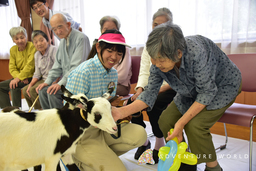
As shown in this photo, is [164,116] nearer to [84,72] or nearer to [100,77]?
[100,77]

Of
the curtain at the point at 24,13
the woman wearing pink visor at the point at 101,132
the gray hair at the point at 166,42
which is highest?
the curtain at the point at 24,13

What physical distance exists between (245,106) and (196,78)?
0.75 meters

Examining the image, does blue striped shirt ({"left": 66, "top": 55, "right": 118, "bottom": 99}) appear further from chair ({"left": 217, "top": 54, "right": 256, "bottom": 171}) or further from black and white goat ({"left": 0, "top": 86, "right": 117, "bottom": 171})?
chair ({"left": 217, "top": 54, "right": 256, "bottom": 171})

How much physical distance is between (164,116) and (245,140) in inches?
46.2

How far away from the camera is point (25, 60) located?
11.2ft

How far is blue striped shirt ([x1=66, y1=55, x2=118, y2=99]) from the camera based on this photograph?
1.44 meters

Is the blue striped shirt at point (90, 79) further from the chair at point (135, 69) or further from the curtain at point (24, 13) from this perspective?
the curtain at point (24, 13)

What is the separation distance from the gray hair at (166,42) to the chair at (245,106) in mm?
708

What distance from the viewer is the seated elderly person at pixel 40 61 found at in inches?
116

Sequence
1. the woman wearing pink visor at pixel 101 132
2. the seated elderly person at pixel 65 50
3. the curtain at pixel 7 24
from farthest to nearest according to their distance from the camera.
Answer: the curtain at pixel 7 24 < the seated elderly person at pixel 65 50 < the woman wearing pink visor at pixel 101 132

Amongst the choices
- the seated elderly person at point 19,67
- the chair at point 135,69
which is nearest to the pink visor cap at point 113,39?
the chair at point 135,69

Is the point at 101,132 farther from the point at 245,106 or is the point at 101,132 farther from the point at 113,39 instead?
the point at 245,106

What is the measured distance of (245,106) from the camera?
1.69 m

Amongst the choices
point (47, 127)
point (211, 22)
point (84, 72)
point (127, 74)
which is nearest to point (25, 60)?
point (127, 74)
